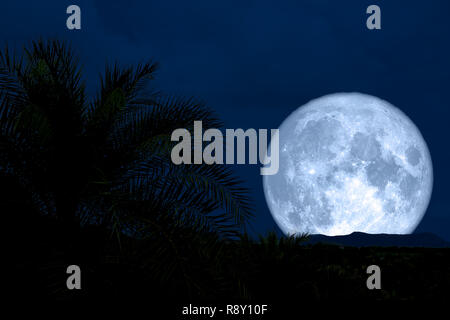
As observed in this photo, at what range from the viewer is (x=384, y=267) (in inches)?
508

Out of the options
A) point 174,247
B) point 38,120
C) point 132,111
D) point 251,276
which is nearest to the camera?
point 174,247

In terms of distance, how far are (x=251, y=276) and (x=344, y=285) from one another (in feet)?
7.03

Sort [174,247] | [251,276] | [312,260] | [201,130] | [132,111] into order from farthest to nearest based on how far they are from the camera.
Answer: [312,260], [251,276], [132,111], [201,130], [174,247]

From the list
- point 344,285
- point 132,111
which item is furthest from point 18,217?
point 344,285

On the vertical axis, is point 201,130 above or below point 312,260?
above

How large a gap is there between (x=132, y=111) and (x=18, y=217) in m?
2.46

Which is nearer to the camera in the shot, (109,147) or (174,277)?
(174,277)

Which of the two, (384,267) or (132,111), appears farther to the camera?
(384,267)

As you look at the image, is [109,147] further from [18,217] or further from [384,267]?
[384,267]

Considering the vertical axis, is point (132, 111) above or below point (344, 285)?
above

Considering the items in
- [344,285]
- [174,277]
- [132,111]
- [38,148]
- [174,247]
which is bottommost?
[344,285]

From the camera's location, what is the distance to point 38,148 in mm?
8039

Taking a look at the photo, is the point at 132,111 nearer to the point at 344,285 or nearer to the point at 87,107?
the point at 87,107
